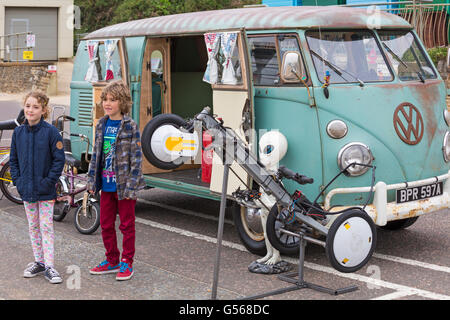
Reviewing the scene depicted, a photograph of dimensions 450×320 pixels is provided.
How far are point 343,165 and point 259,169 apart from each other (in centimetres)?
100

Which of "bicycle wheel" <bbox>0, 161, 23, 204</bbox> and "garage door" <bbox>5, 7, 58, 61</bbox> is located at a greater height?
"garage door" <bbox>5, 7, 58, 61</bbox>

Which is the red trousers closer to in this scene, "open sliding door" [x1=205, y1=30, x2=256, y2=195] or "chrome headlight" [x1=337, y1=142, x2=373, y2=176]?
"open sliding door" [x1=205, y1=30, x2=256, y2=195]

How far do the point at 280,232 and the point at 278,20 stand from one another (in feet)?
6.59

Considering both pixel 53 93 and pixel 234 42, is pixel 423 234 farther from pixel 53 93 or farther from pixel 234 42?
pixel 53 93

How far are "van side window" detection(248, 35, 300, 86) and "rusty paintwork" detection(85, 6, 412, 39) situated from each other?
12 cm

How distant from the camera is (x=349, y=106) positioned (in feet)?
21.9

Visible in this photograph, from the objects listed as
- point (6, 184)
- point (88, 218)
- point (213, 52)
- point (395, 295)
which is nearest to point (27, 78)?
point (6, 184)

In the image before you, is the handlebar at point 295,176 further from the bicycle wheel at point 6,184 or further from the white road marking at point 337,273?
the bicycle wheel at point 6,184

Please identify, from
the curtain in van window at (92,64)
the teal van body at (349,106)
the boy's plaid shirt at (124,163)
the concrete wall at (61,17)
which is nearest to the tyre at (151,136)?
the teal van body at (349,106)

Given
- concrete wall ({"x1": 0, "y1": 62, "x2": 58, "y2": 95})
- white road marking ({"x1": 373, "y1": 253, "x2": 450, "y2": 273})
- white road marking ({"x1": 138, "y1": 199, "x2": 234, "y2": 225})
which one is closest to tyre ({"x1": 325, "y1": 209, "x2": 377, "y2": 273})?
white road marking ({"x1": 373, "y1": 253, "x2": 450, "y2": 273})

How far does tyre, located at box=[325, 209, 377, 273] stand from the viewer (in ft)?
18.2

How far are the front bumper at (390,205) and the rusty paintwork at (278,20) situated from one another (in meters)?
1.56

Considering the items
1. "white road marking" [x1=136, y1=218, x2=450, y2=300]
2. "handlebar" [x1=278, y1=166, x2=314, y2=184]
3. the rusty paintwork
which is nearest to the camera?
"handlebar" [x1=278, y1=166, x2=314, y2=184]

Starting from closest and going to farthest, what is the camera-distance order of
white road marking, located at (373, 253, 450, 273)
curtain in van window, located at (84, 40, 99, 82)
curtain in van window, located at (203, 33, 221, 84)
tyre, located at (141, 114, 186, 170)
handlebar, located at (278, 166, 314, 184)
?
handlebar, located at (278, 166, 314, 184) → white road marking, located at (373, 253, 450, 273) → curtain in van window, located at (203, 33, 221, 84) → tyre, located at (141, 114, 186, 170) → curtain in van window, located at (84, 40, 99, 82)
